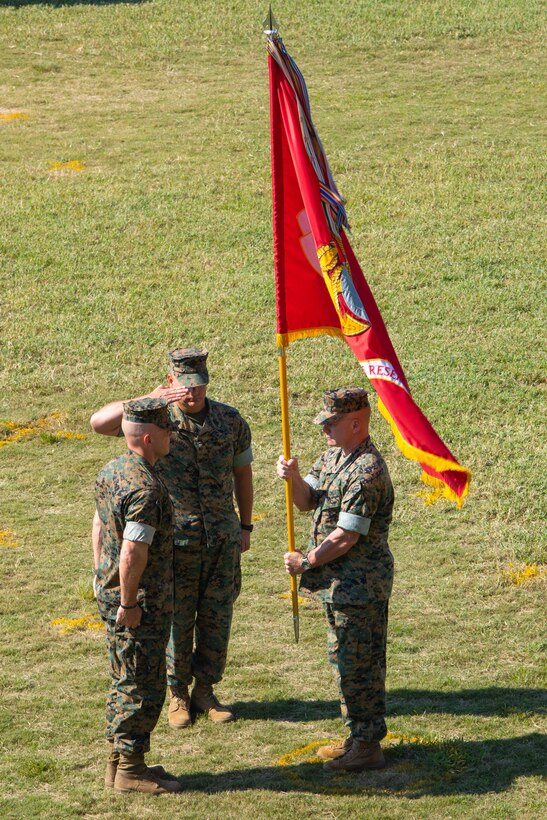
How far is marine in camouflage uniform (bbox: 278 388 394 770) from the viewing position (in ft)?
22.6

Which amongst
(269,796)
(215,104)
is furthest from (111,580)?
(215,104)

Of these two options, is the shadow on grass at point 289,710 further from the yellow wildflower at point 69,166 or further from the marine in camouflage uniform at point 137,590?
the yellow wildflower at point 69,166

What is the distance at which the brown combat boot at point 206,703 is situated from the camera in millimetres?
7906

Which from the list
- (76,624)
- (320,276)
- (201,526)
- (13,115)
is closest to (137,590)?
(201,526)

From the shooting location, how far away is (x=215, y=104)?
2678 centimetres

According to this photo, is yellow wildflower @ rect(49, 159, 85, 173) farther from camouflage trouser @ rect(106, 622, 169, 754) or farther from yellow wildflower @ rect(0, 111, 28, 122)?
camouflage trouser @ rect(106, 622, 169, 754)

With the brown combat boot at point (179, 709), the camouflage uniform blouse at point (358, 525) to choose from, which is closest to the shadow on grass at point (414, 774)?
the brown combat boot at point (179, 709)

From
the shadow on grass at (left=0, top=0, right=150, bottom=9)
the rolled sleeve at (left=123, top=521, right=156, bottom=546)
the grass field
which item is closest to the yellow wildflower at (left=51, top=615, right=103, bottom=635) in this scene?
the grass field

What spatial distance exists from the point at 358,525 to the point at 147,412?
134 cm

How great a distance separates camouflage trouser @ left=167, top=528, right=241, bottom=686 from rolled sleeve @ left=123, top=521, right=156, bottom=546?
112cm

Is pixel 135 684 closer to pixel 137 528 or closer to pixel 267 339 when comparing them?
pixel 137 528

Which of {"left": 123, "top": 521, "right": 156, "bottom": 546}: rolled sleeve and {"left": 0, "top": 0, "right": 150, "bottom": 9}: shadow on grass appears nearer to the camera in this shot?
{"left": 123, "top": 521, "right": 156, "bottom": 546}: rolled sleeve

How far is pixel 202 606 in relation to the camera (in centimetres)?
784

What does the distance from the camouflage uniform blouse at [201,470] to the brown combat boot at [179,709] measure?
3.42 ft
